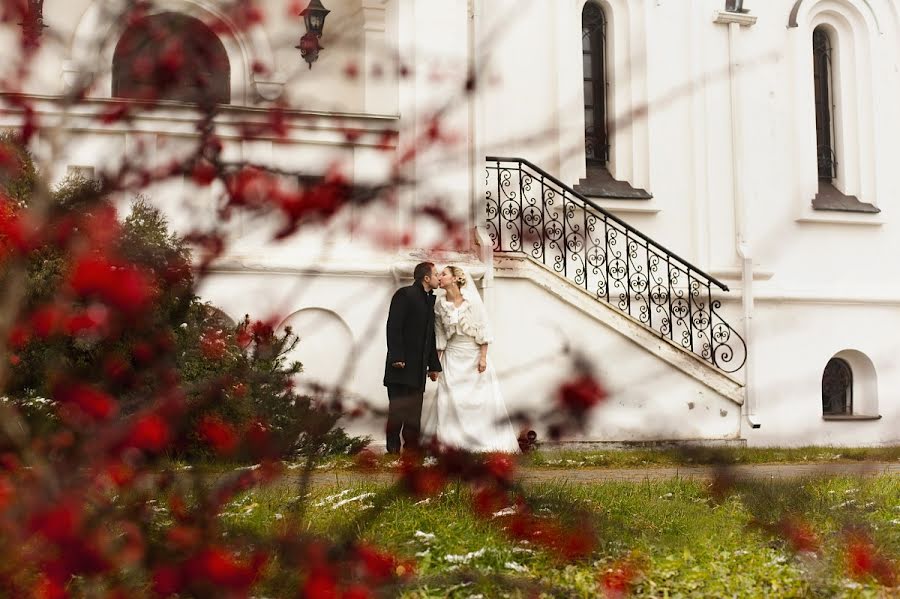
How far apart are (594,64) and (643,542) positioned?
486 inches

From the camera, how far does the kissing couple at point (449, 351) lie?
482 inches

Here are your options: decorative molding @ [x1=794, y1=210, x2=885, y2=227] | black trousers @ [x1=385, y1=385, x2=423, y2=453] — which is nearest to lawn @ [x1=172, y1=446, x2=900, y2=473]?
decorative molding @ [x1=794, y1=210, x2=885, y2=227]

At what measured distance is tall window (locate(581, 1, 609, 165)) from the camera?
58.1 ft

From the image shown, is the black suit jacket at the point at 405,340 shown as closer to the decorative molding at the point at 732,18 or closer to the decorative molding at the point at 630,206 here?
the decorative molding at the point at 630,206

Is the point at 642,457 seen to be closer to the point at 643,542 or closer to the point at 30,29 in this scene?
the point at 643,542

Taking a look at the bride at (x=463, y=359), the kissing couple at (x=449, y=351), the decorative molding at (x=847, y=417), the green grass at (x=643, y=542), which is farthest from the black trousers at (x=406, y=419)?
the decorative molding at (x=847, y=417)

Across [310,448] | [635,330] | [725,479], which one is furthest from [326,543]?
[635,330]

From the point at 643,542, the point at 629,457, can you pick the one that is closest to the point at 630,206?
the point at 629,457

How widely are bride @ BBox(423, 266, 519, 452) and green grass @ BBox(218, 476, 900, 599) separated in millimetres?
4797

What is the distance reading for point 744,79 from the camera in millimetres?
17984

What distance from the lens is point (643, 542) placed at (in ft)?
21.2

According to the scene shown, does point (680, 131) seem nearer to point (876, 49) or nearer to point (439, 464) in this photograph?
point (876, 49)

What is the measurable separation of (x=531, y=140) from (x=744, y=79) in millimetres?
15985

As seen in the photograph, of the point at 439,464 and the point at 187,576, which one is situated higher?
the point at 439,464
